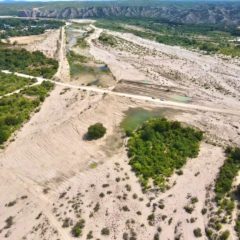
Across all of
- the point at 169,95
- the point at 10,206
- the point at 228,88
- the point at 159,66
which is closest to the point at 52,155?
the point at 10,206

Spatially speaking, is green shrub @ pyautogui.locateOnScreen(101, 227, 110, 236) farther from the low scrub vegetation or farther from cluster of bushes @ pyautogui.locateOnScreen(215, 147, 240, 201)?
the low scrub vegetation

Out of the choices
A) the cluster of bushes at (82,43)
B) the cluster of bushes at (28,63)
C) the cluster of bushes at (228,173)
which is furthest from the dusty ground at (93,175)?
the cluster of bushes at (82,43)

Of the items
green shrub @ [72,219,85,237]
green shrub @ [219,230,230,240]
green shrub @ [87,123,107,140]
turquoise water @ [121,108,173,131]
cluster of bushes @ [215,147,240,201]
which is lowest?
turquoise water @ [121,108,173,131]

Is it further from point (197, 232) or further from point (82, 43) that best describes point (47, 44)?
point (197, 232)

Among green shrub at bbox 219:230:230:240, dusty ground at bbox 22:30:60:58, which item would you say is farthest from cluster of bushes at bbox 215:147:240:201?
dusty ground at bbox 22:30:60:58

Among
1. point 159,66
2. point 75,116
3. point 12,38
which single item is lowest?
point 12,38

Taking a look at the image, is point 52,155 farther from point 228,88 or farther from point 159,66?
point 159,66

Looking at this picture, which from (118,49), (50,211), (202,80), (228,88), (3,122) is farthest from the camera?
(118,49)

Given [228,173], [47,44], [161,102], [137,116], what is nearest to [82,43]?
[47,44]
